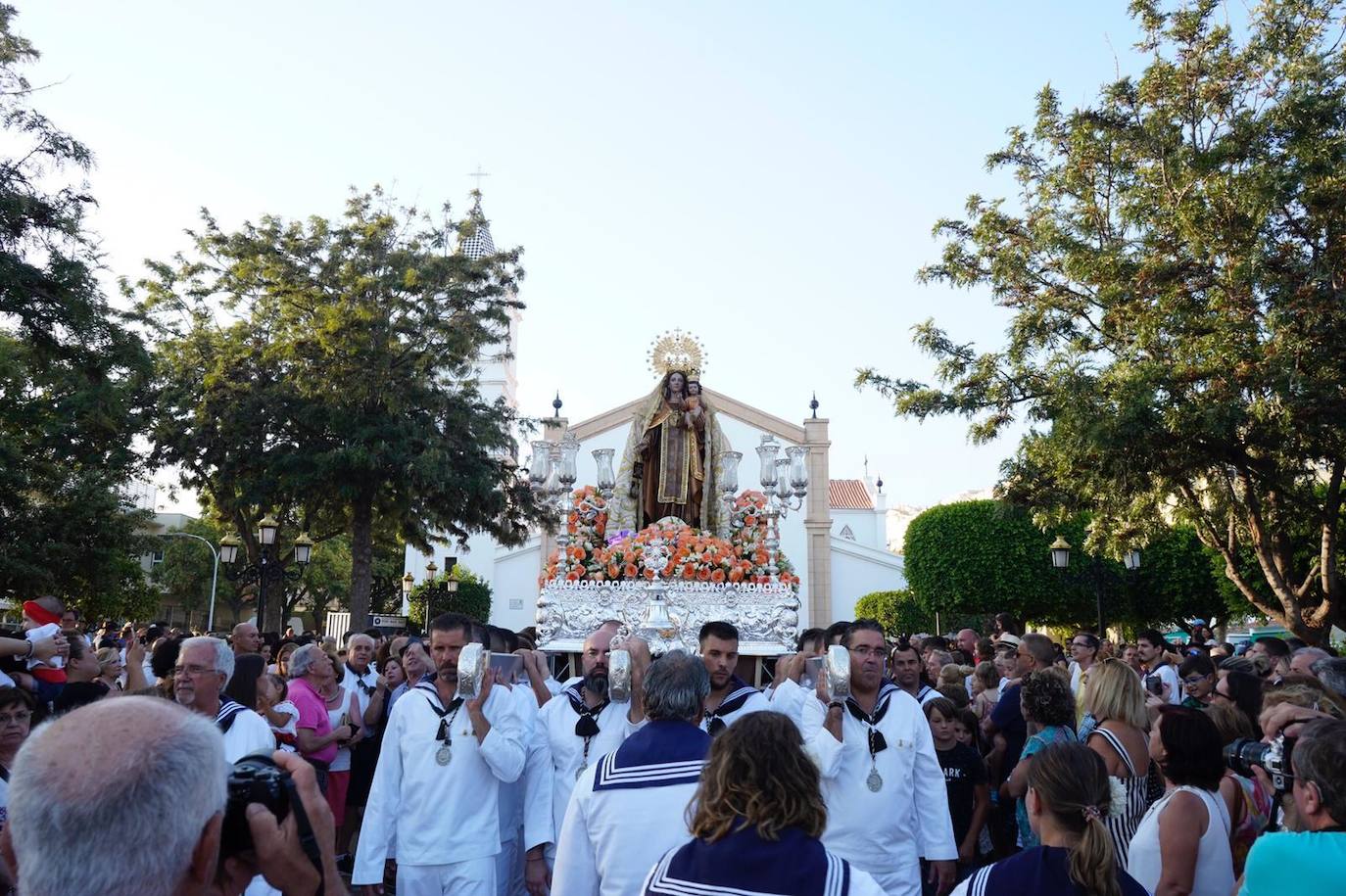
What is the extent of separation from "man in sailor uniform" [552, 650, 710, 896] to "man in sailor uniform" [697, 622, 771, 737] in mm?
1583

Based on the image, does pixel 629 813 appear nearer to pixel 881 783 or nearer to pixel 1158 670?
pixel 881 783

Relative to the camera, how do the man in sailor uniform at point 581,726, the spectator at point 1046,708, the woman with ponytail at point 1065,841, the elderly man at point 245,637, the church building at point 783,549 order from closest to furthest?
1. the woman with ponytail at point 1065,841
2. the man in sailor uniform at point 581,726
3. the spectator at point 1046,708
4. the elderly man at point 245,637
5. the church building at point 783,549

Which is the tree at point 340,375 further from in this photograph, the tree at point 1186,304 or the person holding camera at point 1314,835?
the person holding camera at point 1314,835

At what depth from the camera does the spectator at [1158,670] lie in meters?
9.98

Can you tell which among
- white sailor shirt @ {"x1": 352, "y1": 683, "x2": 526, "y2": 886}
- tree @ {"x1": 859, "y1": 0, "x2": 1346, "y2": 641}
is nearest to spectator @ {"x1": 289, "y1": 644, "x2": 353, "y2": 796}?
white sailor shirt @ {"x1": 352, "y1": 683, "x2": 526, "y2": 886}

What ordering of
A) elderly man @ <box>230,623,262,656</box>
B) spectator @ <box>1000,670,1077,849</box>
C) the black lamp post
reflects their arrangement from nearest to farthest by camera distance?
spectator @ <box>1000,670,1077,849</box>
elderly man @ <box>230,623,262,656</box>
the black lamp post

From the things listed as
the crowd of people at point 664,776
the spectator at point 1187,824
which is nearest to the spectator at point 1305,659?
the crowd of people at point 664,776

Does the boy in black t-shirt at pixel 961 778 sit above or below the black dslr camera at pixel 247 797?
below

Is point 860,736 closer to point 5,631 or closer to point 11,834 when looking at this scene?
point 11,834

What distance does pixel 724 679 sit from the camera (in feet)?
18.4

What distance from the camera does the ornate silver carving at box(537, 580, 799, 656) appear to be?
11031 mm

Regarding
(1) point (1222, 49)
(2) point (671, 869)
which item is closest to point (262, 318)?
(1) point (1222, 49)

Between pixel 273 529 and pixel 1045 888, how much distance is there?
1823cm

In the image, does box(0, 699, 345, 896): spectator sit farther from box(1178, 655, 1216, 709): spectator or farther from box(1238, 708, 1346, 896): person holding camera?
box(1178, 655, 1216, 709): spectator
